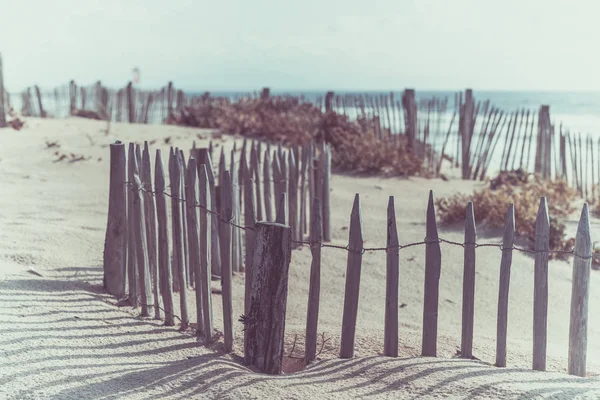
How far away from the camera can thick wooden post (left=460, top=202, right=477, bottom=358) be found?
3664 millimetres

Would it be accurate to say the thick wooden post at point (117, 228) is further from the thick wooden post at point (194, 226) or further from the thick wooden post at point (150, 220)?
the thick wooden post at point (194, 226)

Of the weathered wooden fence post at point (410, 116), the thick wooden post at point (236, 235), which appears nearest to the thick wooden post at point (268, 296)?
the thick wooden post at point (236, 235)

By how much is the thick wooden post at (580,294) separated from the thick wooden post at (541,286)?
17cm

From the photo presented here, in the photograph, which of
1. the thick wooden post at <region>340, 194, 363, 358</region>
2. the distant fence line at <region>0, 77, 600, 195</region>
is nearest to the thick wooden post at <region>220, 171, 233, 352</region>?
the thick wooden post at <region>340, 194, 363, 358</region>

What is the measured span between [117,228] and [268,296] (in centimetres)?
168

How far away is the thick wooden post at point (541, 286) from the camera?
3598 mm

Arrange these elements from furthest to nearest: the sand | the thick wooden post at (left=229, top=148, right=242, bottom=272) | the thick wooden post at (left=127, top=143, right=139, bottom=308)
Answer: the thick wooden post at (left=229, top=148, right=242, bottom=272) < the thick wooden post at (left=127, top=143, right=139, bottom=308) < the sand

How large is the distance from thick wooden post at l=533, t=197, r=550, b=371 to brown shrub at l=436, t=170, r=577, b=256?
3.52 metres

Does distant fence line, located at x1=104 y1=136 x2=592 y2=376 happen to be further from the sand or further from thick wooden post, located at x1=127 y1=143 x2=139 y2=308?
the sand

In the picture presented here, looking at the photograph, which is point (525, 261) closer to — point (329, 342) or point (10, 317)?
point (329, 342)

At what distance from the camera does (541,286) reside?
363 centimetres

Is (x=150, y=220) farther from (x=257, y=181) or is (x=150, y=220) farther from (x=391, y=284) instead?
(x=257, y=181)

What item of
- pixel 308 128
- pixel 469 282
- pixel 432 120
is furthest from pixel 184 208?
pixel 432 120

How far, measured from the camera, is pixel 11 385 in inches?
121
